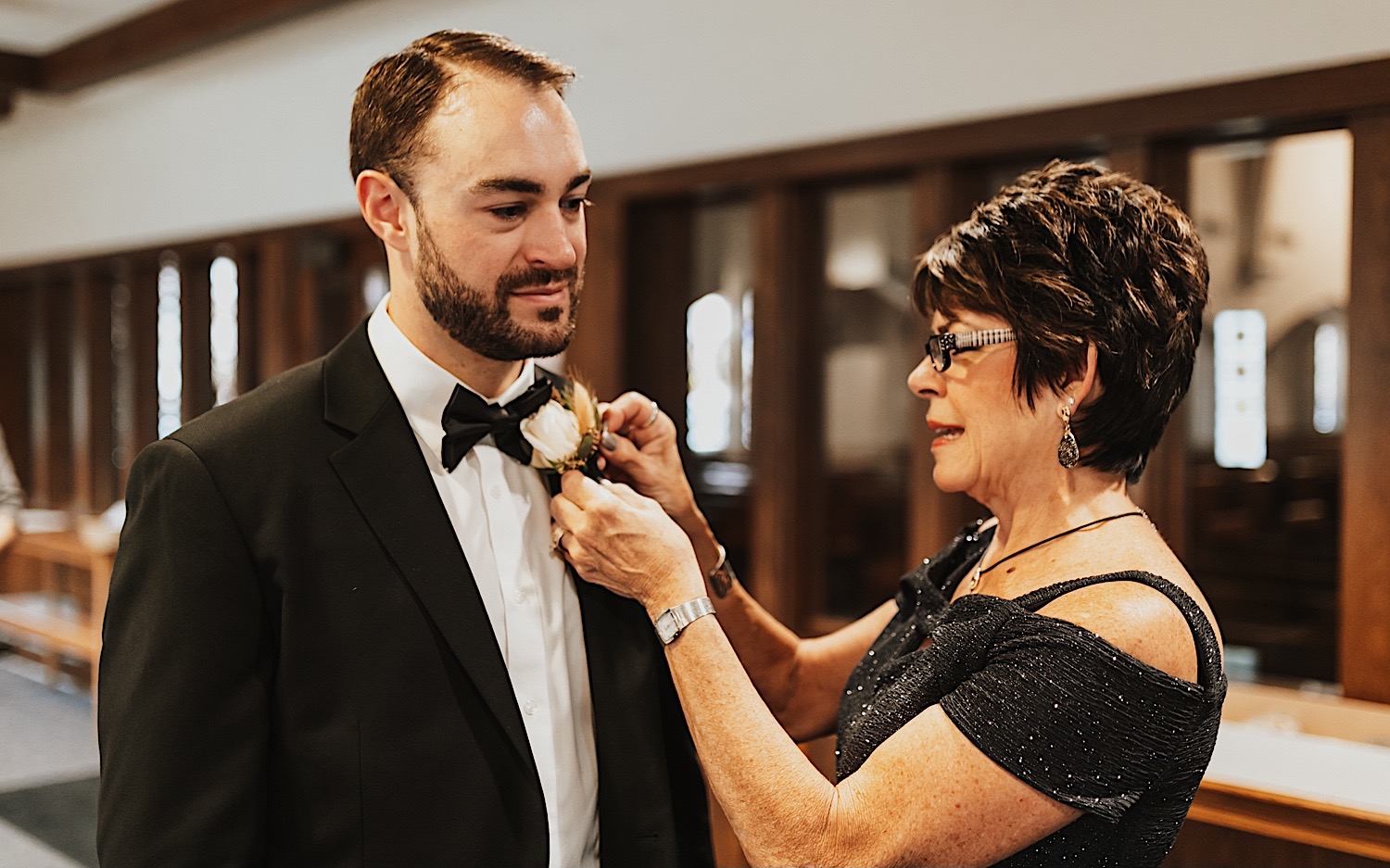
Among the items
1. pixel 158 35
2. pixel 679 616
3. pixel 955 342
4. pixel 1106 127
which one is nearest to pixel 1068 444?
pixel 955 342

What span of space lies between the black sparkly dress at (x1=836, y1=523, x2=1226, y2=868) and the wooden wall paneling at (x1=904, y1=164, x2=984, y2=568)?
246cm

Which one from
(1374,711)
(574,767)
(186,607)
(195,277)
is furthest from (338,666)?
(195,277)

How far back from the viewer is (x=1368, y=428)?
3.18m

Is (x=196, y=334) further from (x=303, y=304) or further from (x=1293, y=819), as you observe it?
(x=1293, y=819)

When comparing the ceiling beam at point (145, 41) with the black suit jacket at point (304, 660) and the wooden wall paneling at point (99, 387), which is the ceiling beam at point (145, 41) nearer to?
the wooden wall paneling at point (99, 387)

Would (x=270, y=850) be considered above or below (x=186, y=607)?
below

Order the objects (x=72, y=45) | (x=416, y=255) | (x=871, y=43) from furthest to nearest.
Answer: (x=72, y=45)
(x=871, y=43)
(x=416, y=255)

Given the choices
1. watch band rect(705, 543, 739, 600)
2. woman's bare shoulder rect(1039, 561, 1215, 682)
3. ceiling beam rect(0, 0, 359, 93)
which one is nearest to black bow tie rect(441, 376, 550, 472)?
watch band rect(705, 543, 739, 600)

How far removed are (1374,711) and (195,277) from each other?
21.6ft

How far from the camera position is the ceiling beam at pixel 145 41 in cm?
579

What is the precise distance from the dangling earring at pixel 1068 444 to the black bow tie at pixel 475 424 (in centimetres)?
72

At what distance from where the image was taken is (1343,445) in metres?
3.26

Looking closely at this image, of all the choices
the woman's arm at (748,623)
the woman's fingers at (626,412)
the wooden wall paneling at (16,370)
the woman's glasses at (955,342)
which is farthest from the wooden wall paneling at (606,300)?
the wooden wall paneling at (16,370)

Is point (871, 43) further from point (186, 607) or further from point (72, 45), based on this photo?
point (72, 45)
